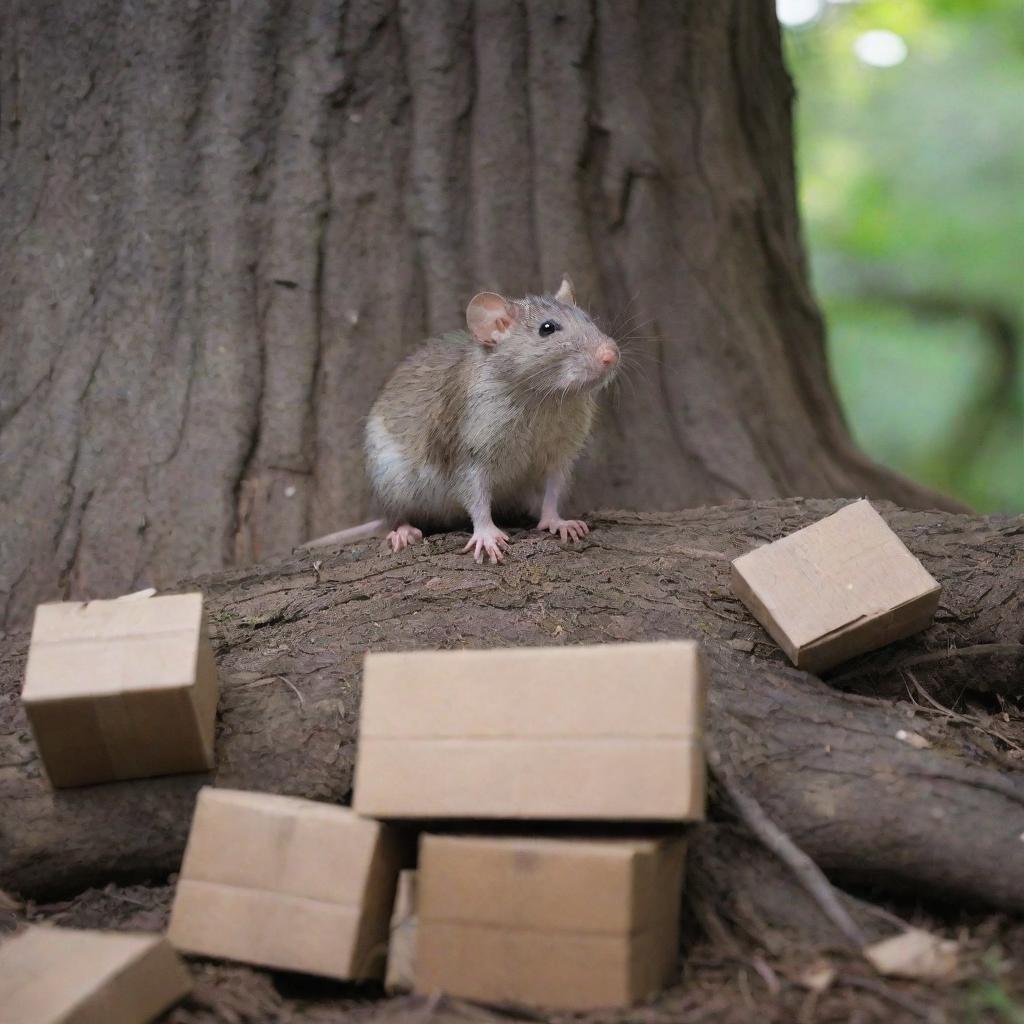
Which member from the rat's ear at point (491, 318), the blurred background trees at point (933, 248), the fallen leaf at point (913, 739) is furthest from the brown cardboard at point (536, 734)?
the blurred background trees at point (933, 248)

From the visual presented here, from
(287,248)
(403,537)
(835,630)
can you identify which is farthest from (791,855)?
(287,248)

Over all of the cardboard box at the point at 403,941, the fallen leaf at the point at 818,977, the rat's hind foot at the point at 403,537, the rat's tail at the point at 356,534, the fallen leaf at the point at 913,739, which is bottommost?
the cardboard box at the point at 403,941

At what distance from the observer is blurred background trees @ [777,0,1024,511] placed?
11.4 m

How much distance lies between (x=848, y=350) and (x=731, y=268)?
7.41 metres

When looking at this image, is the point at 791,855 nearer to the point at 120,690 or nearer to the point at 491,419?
the point at 120,690

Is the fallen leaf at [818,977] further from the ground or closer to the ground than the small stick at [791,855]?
closer to the ground

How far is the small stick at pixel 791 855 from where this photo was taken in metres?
2.61

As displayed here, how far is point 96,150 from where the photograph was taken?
468 cm

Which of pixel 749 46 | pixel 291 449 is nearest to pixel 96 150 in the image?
pixel 291 449

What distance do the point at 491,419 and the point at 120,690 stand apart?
1.94 meters

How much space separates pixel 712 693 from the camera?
10.3 ft

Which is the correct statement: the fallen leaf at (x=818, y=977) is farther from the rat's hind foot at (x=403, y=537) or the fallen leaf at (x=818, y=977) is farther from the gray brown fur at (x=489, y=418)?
the gray brown fur at (x=489, y=418)

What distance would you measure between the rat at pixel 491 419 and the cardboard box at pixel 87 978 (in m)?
1.85

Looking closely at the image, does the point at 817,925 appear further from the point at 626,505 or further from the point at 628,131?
the point at 628,131
